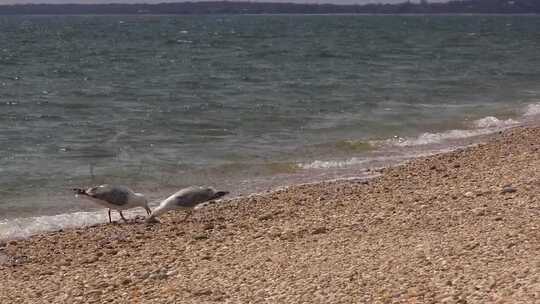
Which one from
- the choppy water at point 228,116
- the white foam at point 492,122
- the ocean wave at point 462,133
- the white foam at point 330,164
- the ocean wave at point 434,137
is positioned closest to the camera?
the choppy water at point 228,116

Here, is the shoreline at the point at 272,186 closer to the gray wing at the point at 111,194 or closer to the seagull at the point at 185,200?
the gray wing at the point at 111,194

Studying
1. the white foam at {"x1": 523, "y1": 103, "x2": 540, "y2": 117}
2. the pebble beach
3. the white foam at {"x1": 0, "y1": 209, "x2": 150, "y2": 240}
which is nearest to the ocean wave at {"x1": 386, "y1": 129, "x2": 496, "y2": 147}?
the white foam at {"x1": 523, "y1": 103, "x2": 540, "y2": 117}

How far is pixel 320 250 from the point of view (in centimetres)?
805

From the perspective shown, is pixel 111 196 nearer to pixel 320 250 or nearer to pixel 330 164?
pixel 320 250

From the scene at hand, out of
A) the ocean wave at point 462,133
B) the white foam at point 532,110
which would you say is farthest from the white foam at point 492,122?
the white foam at point 532,110

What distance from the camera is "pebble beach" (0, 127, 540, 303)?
6641mm

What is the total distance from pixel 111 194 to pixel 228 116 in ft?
34.3

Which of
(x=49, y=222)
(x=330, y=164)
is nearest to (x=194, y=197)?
(x=49, y=222)

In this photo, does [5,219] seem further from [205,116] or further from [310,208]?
[205,116]

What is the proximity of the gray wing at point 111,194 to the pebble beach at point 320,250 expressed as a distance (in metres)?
0.29

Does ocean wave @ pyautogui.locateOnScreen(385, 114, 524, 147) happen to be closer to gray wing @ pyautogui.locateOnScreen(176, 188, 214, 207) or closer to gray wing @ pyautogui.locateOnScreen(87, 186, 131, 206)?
gray wing @ pyautogui.locateOnScreen(176, 188, 214, 207)

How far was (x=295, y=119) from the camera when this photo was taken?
66.3ft

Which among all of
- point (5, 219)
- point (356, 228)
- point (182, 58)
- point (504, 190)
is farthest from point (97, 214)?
point (182, 58)

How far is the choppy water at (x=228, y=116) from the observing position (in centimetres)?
1374
